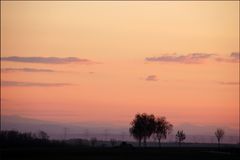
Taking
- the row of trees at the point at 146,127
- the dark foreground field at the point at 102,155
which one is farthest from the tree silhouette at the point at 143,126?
the dark foreground field at the point at 102,155

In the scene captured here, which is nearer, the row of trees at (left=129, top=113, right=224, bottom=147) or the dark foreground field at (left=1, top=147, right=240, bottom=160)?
the dark foreground field at (left=1, top=147, right=240, bottom=160)

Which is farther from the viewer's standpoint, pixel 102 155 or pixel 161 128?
pixel 161 128

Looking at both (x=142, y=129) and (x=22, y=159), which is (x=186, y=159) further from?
(x=142, y=129)

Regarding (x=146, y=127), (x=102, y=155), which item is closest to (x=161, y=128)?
(x=146, y=127)

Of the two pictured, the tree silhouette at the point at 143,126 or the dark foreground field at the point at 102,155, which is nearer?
the dark foreground field at the point at 102,155

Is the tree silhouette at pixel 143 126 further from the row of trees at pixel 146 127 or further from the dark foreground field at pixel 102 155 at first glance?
the dark foreground field at pixel 102 155

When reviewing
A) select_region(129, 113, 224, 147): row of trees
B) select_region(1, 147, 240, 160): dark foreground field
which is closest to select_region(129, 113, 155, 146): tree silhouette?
select_region(129, 113, 224, 147): row of trees

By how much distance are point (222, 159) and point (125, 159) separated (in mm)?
13145

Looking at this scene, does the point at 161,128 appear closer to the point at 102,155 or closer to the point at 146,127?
the point at 146,127

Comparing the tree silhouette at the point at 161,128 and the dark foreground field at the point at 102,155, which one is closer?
the dark foreground field at the point at 102,155

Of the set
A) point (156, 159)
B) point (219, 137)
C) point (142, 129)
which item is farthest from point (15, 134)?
point (156, 159)

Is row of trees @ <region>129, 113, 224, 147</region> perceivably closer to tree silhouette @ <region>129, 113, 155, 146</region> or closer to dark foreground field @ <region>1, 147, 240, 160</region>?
tree silhouette @ <region>129, 113, 155, 146</region>

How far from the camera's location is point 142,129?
166500mm

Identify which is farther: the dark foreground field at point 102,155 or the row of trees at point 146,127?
the row of trees at point 146,127
